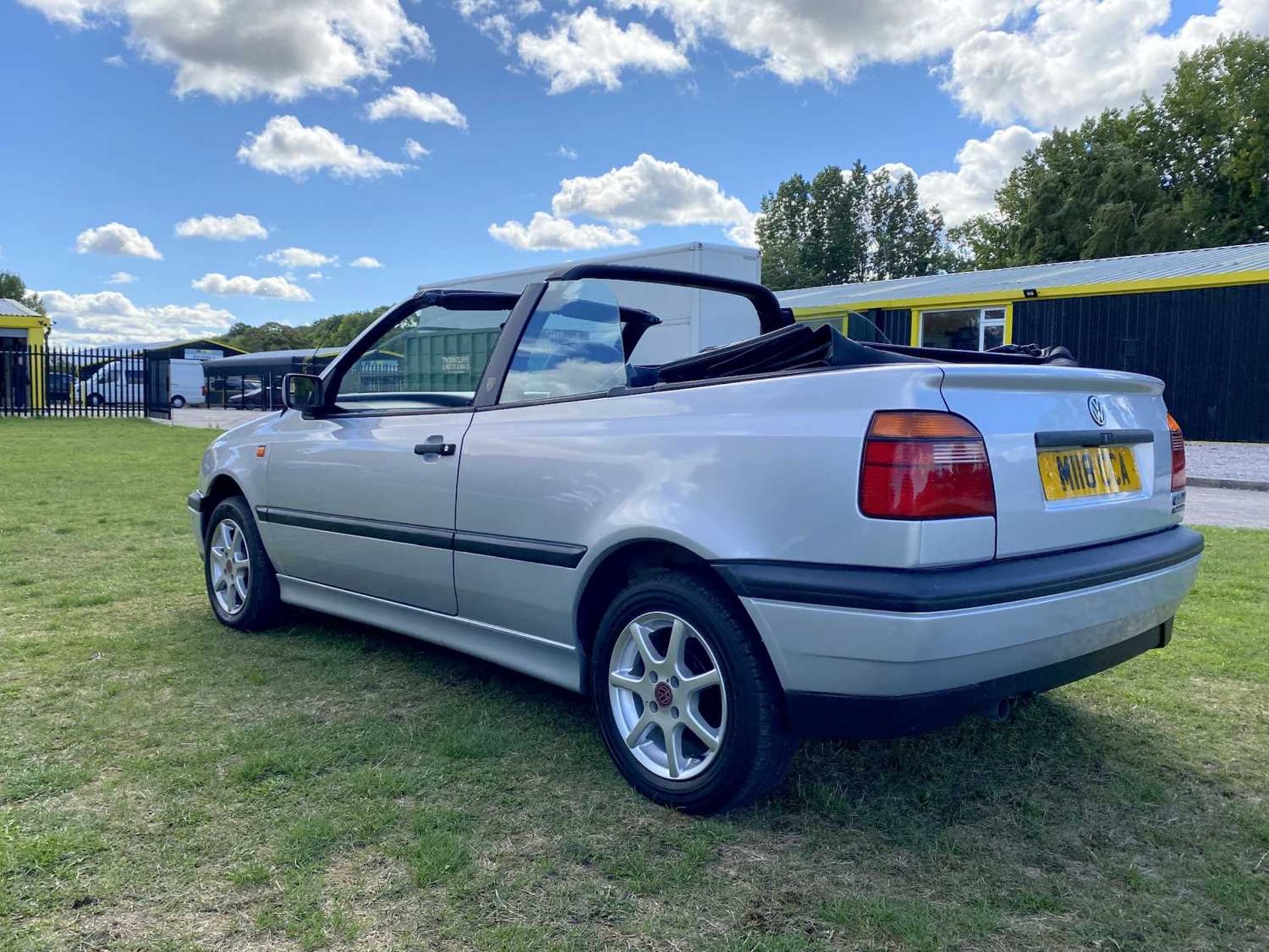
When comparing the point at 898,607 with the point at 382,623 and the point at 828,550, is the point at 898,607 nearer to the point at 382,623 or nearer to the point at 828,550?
the point at 828,550

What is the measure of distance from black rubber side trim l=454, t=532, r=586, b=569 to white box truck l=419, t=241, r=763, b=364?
1041mm

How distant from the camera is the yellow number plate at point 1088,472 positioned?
8.25 feet

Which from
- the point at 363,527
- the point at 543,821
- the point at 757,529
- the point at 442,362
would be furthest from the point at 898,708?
the point at 442,362

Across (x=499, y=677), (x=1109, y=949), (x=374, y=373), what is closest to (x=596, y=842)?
(x=1109, y=949)

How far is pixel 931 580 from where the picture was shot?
87.9 inches

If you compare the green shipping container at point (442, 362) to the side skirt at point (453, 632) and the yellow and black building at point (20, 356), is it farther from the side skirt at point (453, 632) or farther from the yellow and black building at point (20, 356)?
the yellow and black building at point (20, 356)

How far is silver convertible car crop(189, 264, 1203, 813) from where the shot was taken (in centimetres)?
229

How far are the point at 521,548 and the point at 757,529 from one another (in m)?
0.96

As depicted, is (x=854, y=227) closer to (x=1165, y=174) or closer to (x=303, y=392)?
(x=1165, y=174)

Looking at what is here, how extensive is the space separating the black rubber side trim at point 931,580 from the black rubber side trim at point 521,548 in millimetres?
607

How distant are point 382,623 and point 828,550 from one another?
2.20 m

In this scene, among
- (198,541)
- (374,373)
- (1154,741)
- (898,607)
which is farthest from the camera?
(198,541)

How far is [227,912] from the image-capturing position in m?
2.17

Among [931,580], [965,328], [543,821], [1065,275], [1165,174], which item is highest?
[1165,174]
